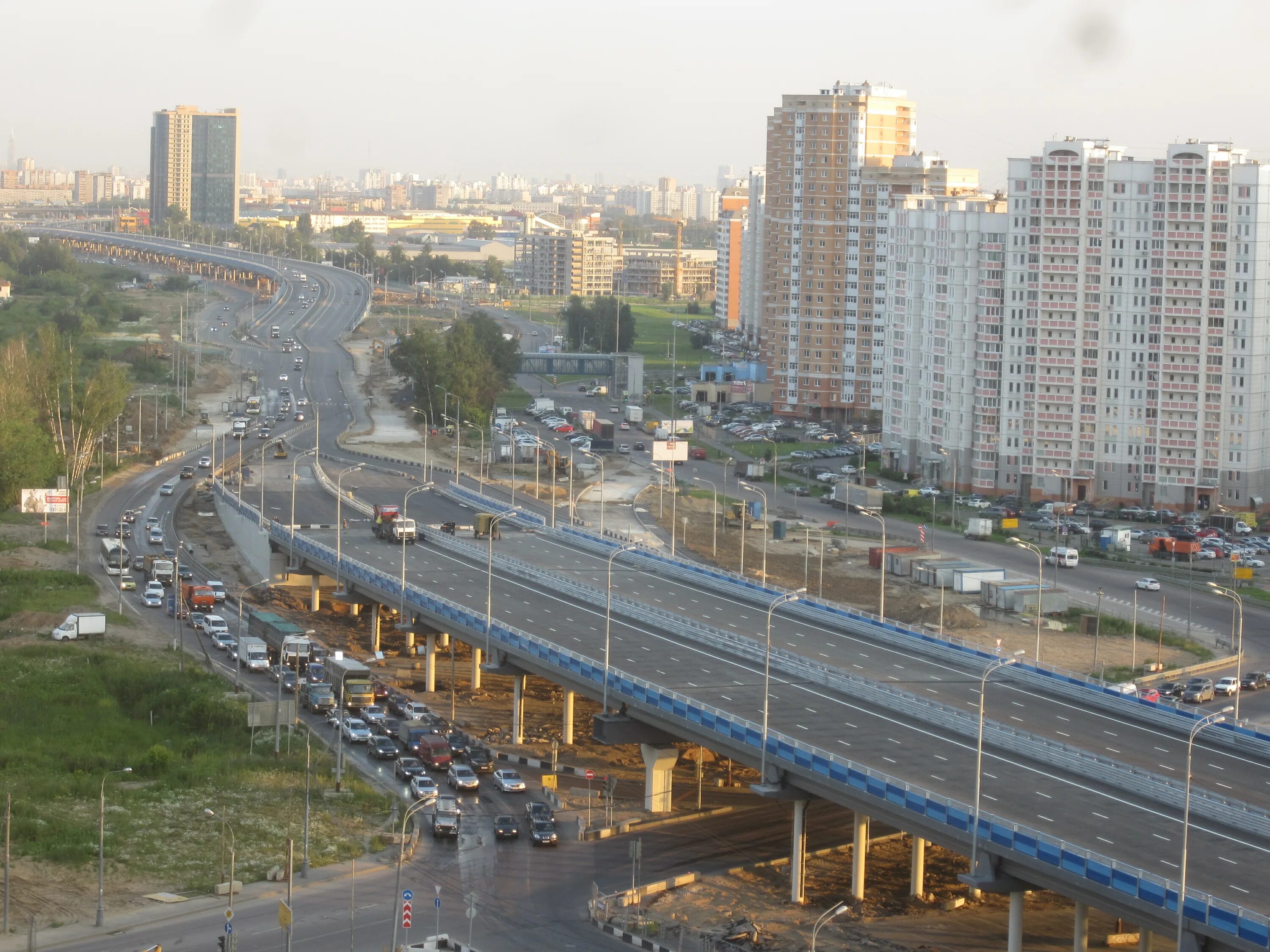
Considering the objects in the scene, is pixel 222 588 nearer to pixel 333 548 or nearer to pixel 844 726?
pixel 333 548

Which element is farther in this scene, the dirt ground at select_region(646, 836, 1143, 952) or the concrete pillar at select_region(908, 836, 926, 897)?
the concrete pillar at select_region(908, 836, 926, 897)

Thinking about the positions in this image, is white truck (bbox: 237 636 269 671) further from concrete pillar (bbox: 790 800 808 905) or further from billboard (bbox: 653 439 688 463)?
billboard (bbox: 653 439 688 463)

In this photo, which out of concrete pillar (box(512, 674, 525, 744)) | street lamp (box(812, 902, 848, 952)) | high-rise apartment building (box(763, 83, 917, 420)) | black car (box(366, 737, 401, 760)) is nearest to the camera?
street lamp (box(812, 902, 848, 952))

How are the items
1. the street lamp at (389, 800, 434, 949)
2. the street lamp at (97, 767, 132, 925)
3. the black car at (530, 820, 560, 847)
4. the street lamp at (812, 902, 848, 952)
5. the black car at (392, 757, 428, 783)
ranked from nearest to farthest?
the street lamp at (812, 902, 848, 952) → the street lamp at (389, 800, 434, 949) → the street lamp at (97, 767, 132, 925) → the black car at (530, 820, 560, 847) → the black car at (392, 757, 428, 783)

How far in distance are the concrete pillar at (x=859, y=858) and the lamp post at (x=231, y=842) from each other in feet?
30.6

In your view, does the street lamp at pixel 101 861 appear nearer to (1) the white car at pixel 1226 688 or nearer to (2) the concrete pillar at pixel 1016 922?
(2) the concrete pillar at pixel 1016 922

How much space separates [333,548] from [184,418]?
44.9m

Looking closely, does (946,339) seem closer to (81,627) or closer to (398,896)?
(81,627)

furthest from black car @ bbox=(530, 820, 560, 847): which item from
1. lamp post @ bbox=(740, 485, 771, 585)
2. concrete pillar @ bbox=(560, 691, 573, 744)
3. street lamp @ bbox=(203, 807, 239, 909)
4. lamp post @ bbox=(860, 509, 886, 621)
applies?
lamp post @ bbox=(740, 485, 771, 585)

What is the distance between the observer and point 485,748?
36.9 meters

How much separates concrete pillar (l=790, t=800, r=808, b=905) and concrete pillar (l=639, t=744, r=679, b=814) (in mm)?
5027

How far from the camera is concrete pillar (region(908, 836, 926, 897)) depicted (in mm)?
28906

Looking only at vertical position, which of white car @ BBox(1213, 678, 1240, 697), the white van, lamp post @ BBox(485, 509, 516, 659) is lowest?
white car @ BBox(1213, 678, 1240, 697)

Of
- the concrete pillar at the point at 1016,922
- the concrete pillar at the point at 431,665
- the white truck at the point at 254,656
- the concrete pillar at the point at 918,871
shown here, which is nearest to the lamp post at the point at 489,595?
the concrete pillar at the point at 431,665
